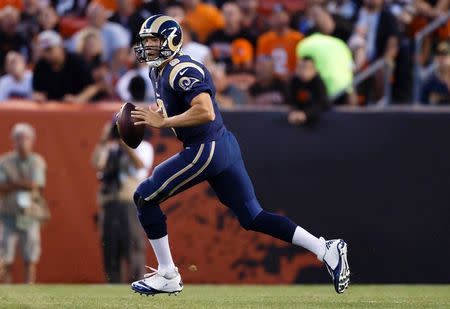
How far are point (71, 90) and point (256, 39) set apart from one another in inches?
98.0

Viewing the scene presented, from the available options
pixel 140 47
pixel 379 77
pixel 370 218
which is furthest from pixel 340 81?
pixel 140 47

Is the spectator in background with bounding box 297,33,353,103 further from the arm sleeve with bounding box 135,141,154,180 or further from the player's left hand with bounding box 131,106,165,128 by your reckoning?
the player's left hand with bounding box 131,106,165,128

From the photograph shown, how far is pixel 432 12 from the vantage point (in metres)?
14.2

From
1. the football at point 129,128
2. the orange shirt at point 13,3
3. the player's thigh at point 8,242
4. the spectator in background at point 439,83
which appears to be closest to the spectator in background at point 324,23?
the spectator in background at point 439,83

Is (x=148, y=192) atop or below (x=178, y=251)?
atop

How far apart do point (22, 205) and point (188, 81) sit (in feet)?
15.5

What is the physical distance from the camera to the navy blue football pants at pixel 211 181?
8.09m

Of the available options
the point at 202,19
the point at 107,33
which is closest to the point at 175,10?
the point at 202,19

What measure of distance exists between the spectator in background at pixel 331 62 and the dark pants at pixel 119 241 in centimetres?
255

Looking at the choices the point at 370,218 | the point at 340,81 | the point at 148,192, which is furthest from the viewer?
the point at 340,81

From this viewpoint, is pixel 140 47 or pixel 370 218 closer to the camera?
pixel 140 47

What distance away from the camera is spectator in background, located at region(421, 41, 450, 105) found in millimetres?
12828

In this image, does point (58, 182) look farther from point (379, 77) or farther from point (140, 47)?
point (140, 47)

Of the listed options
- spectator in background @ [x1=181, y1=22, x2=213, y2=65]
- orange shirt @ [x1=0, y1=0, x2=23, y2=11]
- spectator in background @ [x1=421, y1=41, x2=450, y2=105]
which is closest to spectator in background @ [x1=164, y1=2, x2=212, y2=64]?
spectator in background @ [x1=181, y1=22, x2=213, y2=65]
